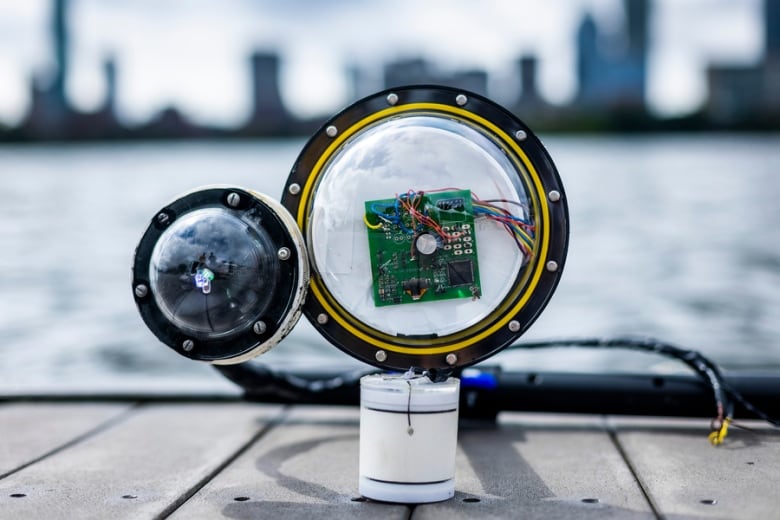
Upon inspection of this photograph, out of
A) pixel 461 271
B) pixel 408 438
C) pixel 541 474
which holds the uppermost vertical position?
pixel 461 271

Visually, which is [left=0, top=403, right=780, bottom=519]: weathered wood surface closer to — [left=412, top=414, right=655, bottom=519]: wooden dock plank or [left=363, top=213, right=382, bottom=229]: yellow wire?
[left=412, top=414, right=655, bottom=519]: wooden dock plank

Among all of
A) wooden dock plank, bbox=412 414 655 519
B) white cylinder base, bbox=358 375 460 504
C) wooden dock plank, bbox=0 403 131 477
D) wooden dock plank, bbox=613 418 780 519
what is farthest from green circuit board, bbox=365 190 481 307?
wooden dock plank, bbox=0 403 131 477

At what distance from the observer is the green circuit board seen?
3.06 metres

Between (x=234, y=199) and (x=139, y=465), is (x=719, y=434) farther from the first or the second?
(x=139, y=465)

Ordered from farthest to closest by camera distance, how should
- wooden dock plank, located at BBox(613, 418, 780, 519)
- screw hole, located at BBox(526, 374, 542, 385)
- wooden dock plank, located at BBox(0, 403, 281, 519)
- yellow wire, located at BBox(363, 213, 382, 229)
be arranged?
1. screw hole, located at BBox(526, 374, 542, 385)
2. yellow wire, located at BBox(363, 213, 382, 229)
3. wooden dock plank, located at BBox(0, 403, 281, 519)
4. wooden dock plank, located at BBox(613, 418, 780, 519)

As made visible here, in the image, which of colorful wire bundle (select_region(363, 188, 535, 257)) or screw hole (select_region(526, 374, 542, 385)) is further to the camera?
screw hole (select_region(526, 374, 542, 385))

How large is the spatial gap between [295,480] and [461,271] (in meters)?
0.82

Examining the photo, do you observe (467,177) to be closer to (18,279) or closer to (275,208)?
(275,208)

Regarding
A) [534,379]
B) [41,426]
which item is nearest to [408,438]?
[534,379]

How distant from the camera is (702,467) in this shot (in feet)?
10.8

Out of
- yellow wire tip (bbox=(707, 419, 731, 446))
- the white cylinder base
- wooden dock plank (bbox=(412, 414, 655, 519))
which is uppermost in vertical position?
the white cylinder base

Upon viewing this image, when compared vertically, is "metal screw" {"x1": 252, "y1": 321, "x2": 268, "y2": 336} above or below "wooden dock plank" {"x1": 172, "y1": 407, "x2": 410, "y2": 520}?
above

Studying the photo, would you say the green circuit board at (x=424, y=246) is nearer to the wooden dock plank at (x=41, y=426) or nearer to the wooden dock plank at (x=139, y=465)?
the wooden dock plank at (x=139, y=465)

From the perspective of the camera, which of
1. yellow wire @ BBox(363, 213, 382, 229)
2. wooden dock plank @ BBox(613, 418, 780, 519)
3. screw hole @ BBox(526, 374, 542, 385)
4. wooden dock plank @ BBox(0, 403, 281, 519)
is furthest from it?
screw hole @ BBox(526, 374, 542, 385)
